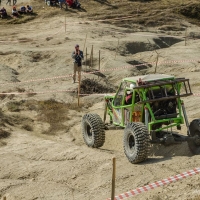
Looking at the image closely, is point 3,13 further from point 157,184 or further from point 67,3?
point 157,184

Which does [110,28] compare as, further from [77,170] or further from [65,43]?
[77,170]

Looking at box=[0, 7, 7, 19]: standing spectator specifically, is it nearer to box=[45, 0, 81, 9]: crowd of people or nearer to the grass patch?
box=[45, 0, 81, 9]: crowd of people

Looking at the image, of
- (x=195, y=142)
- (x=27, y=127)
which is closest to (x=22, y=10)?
(x=27, y=127)

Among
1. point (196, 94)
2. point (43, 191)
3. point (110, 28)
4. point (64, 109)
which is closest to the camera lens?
point (43, 191)

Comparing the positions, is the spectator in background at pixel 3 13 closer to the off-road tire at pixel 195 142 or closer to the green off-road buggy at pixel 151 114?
the green off-road buggy at pixel 151 114

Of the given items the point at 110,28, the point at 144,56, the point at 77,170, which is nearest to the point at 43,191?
the point at 77,170

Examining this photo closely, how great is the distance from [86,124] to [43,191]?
3645 mm

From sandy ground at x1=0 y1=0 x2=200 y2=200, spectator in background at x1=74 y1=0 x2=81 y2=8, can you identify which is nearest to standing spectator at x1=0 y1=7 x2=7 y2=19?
sandy ground at x1=0 y1=0 x2=200 y2=200

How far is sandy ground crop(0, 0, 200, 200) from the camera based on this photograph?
365 inches

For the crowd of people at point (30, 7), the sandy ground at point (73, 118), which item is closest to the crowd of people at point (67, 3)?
the crowd of people at point (30, 7)

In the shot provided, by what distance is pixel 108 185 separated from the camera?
9.20 m

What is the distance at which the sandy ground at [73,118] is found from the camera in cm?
927

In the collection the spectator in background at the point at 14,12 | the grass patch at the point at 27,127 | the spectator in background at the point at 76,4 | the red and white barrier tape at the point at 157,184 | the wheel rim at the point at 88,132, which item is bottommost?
the grass patch at the point at 27,127

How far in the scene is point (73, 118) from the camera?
1614 centimetres
